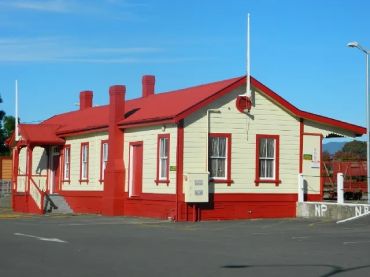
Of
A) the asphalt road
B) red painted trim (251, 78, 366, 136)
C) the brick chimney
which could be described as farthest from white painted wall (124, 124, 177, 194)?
red painted trim (251, 78, 366, 136)

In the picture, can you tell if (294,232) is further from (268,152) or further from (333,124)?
(333,124)

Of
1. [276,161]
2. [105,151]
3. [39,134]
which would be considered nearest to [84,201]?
[105,151]

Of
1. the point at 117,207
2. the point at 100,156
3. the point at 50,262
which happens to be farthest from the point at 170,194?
the point at 50,262

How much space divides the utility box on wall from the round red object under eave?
314 centimetres

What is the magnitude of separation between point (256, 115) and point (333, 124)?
3700 mm

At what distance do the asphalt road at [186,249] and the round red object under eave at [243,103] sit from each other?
5397 mm

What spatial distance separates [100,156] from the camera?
31.9m

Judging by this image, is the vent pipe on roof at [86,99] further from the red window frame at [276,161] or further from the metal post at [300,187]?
the metal post at [300,187]

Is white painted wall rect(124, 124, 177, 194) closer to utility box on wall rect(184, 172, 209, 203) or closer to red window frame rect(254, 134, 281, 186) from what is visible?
utility box on wall rect(184, 172, 209, 203)

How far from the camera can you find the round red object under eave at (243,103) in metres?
27.1

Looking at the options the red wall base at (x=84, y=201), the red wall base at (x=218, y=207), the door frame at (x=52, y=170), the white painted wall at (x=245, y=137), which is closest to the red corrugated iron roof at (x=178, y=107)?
the white painted wall at (x=245, y=137)

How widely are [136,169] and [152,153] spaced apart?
1.50m

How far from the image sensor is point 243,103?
2722 cm

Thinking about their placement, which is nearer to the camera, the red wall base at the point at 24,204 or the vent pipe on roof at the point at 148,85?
the red wall base at the point at 24,204
